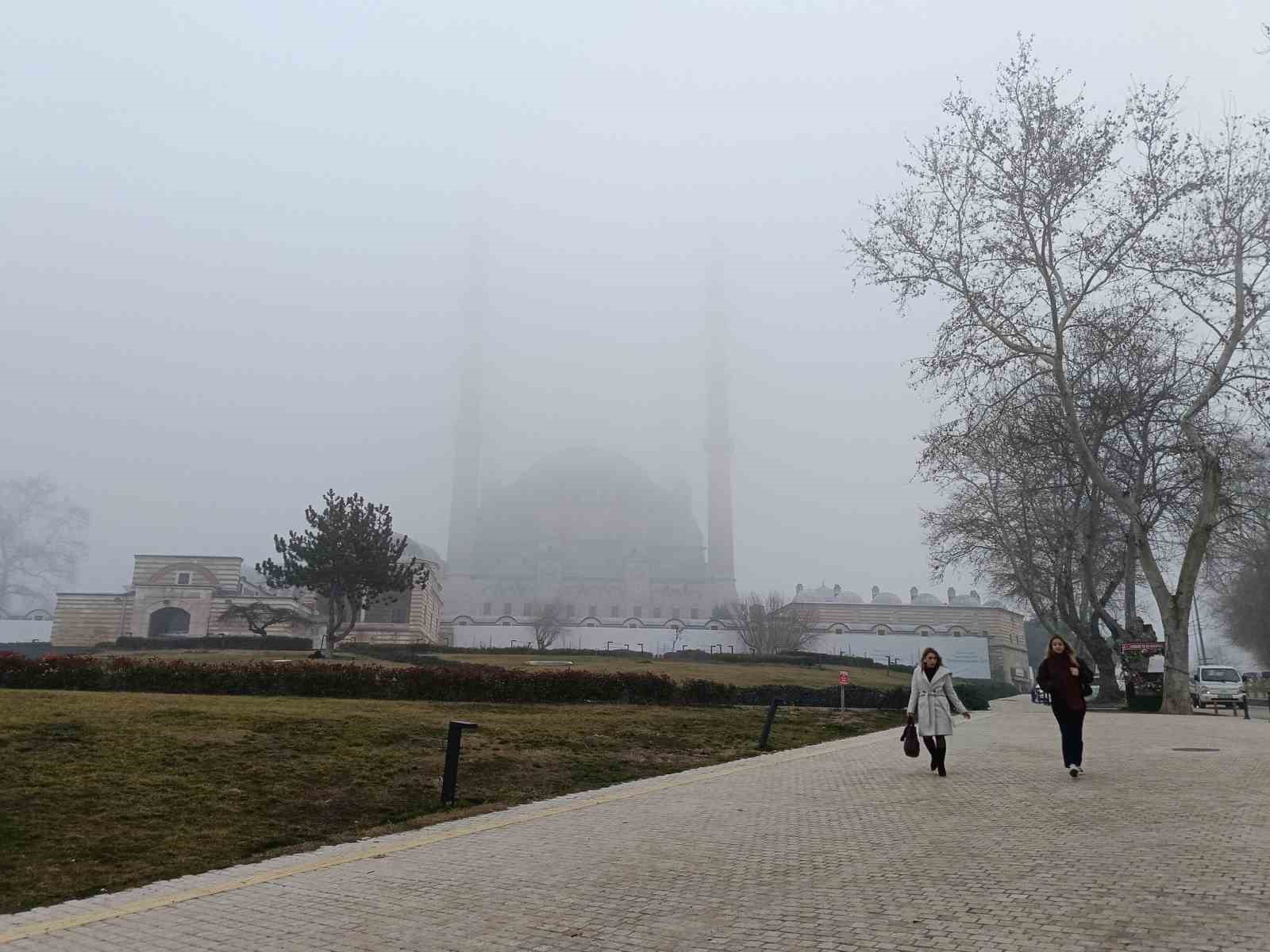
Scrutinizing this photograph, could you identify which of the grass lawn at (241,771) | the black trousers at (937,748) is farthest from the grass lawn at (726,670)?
the black trousers at (937,748)

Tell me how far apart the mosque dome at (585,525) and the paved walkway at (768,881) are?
129m

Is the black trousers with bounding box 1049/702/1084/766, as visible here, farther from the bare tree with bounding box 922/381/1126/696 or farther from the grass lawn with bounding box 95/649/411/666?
the grass lawn with bounding box 95/649/411/666

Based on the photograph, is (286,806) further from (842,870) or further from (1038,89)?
(1038,89)

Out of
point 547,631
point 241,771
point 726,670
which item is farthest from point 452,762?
point 547,631

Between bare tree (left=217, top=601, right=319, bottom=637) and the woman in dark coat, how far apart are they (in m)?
54.8

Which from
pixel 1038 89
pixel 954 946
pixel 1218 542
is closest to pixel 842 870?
pixel 954 946

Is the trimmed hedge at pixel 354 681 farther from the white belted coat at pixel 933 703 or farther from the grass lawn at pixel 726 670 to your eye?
the white belted coat at pixel 933 703

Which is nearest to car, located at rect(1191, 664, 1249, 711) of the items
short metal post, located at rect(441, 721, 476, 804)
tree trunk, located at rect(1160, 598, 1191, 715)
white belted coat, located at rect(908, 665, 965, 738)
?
tree trunk, located at rect(1160, 598, 1191, 715)

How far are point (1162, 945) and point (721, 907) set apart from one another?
7.33 ft

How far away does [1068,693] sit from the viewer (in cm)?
1086

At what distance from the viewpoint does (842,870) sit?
622 centimetres

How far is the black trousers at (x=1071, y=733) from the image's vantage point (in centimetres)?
1065

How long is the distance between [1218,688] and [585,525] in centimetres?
11181

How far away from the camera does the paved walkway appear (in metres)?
4.80
